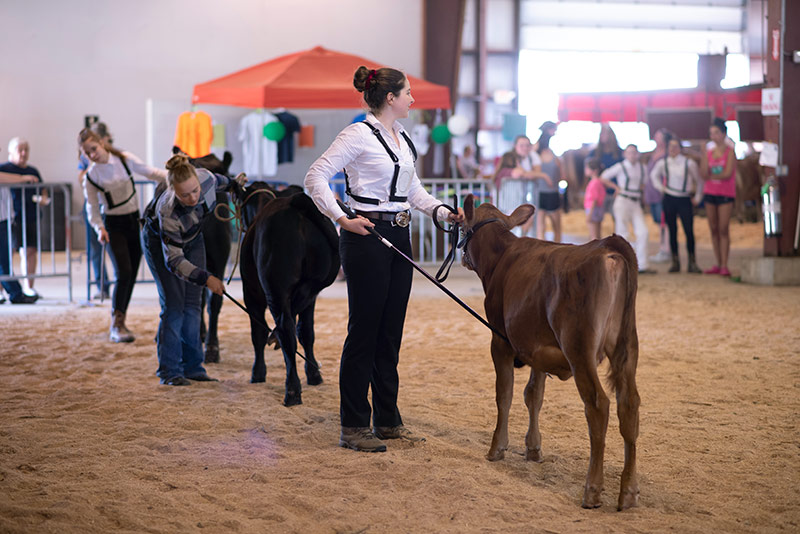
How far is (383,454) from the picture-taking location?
4.29m

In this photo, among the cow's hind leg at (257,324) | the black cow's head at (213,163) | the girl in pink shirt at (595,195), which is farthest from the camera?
the girl in pink shirt at (595,195)

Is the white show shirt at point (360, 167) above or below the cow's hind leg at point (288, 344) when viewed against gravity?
above

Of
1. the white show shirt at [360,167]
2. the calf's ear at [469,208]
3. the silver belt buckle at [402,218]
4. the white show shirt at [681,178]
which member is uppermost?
the white show shirt at [681,178]

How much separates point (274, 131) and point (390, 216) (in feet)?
35.0

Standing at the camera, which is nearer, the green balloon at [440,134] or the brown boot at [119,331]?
the brown boot at [119,331]

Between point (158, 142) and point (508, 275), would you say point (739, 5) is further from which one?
point (508, 275)

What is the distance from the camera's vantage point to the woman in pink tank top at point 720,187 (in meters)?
11.7

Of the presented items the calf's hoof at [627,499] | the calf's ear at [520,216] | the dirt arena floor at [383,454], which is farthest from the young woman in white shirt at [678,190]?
the calf's hoof at [627,499]

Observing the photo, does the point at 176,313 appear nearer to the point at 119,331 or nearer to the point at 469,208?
the point at 119,331

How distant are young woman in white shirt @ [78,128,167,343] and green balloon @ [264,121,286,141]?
701 cm

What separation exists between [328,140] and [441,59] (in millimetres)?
3063

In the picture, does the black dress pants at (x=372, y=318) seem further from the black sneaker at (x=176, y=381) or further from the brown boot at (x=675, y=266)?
the brown boot at (x=675, y=266)

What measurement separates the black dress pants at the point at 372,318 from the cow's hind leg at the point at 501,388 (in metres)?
0.58

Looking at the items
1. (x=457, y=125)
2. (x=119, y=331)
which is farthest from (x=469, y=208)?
(x=457, y=125)
